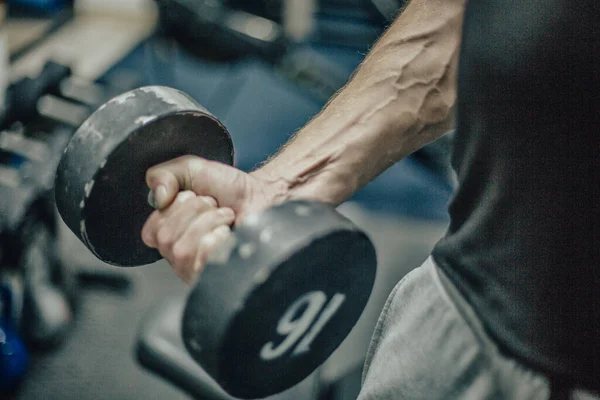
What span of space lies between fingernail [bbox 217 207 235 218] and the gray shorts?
20cm

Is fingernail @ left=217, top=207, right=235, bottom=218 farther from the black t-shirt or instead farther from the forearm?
the black t-shirt

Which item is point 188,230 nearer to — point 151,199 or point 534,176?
point 151,199

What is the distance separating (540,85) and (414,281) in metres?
0.24

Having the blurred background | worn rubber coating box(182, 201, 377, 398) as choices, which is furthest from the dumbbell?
the blurred background

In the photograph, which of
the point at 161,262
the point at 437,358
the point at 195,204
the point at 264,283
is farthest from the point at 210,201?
the point at 161,262

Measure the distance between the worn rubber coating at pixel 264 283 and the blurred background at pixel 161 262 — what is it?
44cm

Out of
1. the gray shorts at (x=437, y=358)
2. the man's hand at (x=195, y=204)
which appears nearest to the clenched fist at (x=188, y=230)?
the man's hand at (x=195, y=204)

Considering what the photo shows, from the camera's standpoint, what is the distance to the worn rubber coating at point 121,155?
60 centimetres

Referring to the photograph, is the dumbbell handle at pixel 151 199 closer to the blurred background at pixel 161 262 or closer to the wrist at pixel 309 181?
the wrist at pixel 309 181

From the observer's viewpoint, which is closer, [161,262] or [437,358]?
[437,358]

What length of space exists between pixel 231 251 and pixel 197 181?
4.9 inches

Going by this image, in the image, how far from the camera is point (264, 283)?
0.49 metres

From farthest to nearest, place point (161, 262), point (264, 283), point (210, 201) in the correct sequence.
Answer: point (161, 262) → point (210, 201) → point (264, 283)

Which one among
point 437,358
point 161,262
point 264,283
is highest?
point 264,283
